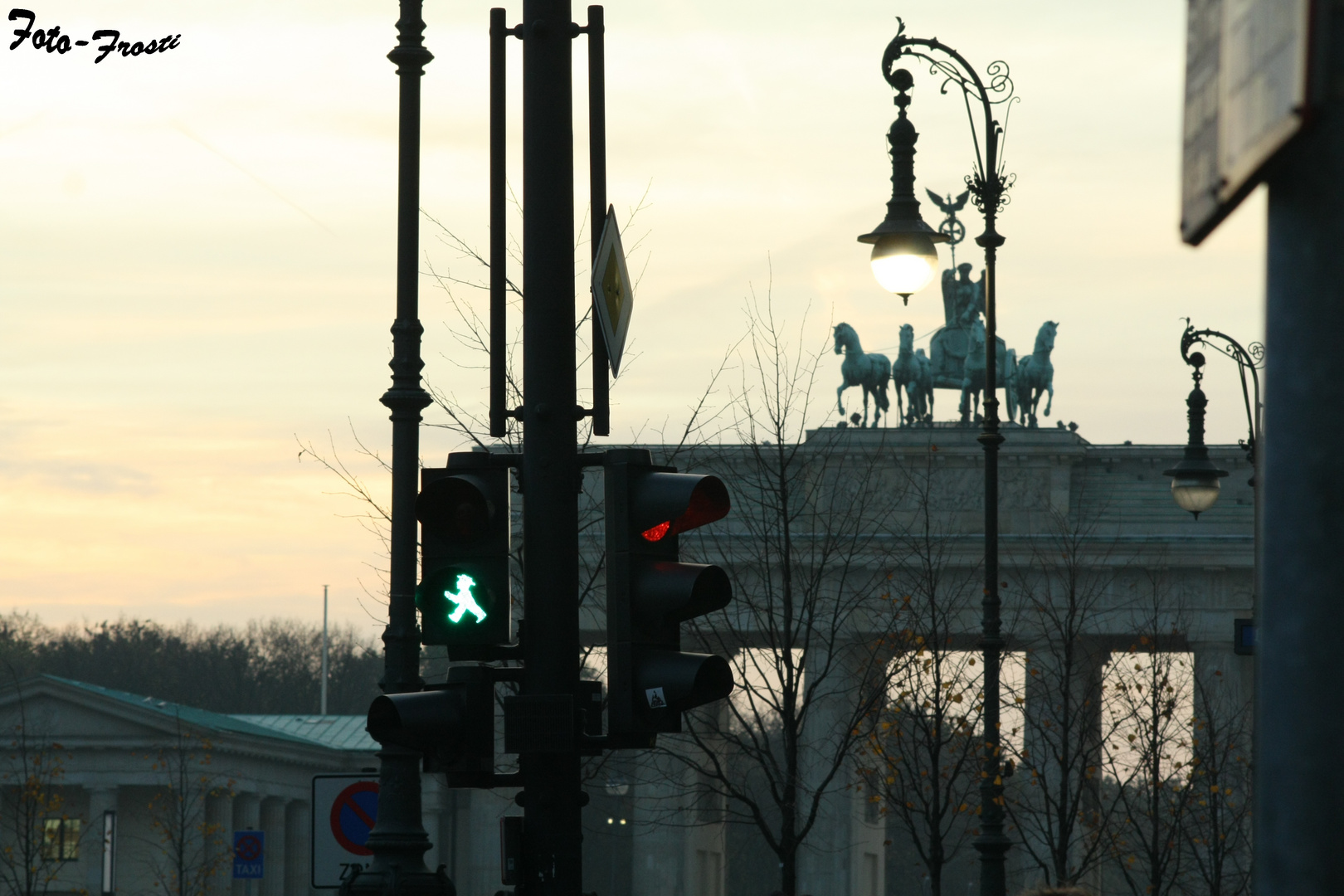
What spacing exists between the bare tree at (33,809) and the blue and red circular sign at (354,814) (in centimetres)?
4331

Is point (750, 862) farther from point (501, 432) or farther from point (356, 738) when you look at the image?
point (501, 432)

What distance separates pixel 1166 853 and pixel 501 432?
25058 mm

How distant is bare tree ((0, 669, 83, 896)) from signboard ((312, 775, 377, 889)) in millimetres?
43197

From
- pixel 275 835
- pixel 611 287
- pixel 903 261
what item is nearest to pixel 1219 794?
pixel 903 261

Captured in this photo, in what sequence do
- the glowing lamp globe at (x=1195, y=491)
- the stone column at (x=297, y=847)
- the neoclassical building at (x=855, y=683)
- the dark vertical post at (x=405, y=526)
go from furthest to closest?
the stone column at (x=297, y=847)
the neoclassical building at (x=855, y=683)
the glowing lamp globe at (x=1195, y=491)
the dark vertical post at (x=405, y=526)

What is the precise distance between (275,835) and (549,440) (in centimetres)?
8212

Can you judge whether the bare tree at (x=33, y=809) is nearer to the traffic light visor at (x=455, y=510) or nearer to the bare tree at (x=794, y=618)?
the bare tree at (x=794, y=618)

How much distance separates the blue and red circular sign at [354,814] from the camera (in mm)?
16562

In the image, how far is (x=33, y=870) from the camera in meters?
55.7

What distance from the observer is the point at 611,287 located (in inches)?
353

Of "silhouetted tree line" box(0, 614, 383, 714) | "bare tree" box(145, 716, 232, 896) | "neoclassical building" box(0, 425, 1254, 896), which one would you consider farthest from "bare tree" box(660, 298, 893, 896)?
"silhouetted tree line" box(0, 614, 383, 714)

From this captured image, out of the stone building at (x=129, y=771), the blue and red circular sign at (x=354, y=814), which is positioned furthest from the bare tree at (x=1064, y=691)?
the stone building at (x=129, y=771)

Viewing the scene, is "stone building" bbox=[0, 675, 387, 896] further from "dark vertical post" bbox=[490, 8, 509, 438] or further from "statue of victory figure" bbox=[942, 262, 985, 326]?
"dark vertical post" bbox=[490, 8, 509, 438]

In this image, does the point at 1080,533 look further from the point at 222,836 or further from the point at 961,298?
the point at 222,836
